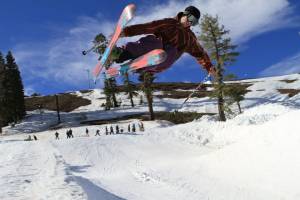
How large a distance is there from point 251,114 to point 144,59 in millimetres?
24424

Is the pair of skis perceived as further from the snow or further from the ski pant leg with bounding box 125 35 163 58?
the snow

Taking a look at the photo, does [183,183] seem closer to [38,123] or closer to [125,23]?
[125,23]

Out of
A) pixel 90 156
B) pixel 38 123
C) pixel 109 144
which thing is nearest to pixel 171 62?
pixel 90 156

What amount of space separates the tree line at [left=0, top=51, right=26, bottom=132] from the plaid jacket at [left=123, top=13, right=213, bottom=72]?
2089 inches

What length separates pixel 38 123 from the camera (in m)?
61.7

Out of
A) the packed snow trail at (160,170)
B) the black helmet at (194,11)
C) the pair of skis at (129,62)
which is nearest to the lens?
the pair of skis at (129,62)

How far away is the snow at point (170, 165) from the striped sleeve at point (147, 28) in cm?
390

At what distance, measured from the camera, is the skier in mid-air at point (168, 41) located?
10180 mm

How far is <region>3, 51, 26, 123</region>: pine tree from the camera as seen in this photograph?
62147 millimetres

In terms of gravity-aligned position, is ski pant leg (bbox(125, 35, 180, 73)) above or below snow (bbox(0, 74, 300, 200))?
above

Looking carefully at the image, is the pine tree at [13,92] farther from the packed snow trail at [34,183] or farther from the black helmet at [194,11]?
the black helmet at [194,11]

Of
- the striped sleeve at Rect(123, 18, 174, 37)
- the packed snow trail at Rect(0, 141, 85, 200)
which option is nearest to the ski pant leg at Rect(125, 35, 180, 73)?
the striped sleeve at Rect(123, 18, 174, 37)

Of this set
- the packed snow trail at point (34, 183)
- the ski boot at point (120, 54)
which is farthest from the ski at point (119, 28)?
the packed snow trail at point (34, 183)

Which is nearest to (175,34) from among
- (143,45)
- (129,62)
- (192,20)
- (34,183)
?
(192,20)
